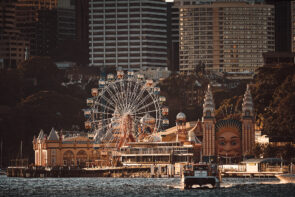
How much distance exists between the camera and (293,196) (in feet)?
529

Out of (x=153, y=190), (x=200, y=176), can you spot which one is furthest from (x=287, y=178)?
(x=153, y=190)

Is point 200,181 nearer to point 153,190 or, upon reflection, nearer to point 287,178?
point 153,190

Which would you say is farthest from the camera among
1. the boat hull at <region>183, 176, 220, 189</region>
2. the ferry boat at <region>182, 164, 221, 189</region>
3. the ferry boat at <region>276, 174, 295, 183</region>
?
the ferry boat at <region>276, 174, 295, 183</region>

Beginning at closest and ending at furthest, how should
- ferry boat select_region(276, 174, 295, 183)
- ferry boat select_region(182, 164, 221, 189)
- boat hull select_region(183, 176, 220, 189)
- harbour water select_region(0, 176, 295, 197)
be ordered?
harbour water select_region(0, 176, 295, 197) < boat hull select_region(183, 176, 220, 189) < ferry boat select_region(182, 164, 221, 189) < ferry boat select_region(276, 174, 295, 183)

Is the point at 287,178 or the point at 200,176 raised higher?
the point at 200,176

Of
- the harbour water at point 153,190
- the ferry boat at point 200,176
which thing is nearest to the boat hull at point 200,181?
the ferry boat at point 200,176

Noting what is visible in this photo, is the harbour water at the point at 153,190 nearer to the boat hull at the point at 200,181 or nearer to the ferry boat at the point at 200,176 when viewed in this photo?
the boat hull at the point at 200,181

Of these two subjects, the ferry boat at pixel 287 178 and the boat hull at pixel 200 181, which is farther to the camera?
the ferry boat at pixel 287 178

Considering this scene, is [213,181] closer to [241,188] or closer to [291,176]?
[241,188]

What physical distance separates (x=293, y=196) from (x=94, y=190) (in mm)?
35156

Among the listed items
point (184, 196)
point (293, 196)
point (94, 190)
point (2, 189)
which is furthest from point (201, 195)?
point (2, 189)

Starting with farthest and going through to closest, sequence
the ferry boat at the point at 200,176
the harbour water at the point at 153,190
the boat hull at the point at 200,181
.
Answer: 1. the ferry boat at the point at 200,176
2. the boat hull at the point at 200,181
3. the harbour water at the point at 153,190

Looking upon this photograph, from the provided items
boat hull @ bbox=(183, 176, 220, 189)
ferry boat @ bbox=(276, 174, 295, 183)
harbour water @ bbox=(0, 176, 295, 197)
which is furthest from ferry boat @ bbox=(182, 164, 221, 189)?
ferry boat @ bbox=(276, 174, 295, 183)

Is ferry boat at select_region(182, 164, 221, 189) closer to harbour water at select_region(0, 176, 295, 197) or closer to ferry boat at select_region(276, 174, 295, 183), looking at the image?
harbour water at select_region(0, 176, 295, 197)
